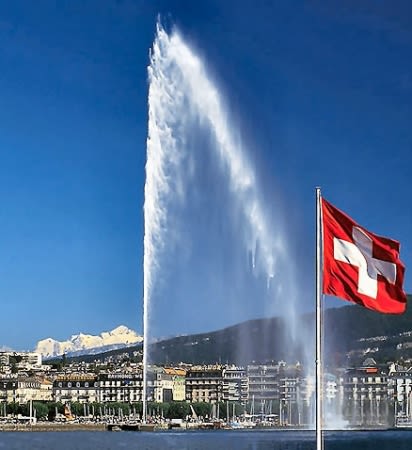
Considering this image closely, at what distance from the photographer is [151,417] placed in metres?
119

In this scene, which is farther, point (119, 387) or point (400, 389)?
point (119, 387)

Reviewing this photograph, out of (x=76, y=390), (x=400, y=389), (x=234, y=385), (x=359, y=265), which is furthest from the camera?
(x=76, y=390)

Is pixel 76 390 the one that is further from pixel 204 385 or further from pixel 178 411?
pixel 178 411

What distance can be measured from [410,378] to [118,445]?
3357 inches

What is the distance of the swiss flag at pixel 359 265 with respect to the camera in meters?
10.8

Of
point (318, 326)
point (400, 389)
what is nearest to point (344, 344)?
point (400, 389)

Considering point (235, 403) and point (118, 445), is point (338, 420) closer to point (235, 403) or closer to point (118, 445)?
point (235, 403)

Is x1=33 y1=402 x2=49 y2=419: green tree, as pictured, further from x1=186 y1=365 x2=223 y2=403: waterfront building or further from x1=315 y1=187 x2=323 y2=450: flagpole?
x1=315 y1=187 x2=323 y2=450: flagpole

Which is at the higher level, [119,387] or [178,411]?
[119,387]

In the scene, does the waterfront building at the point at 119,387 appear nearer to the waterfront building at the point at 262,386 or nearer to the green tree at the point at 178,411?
the waterfront building at the point at 262,386

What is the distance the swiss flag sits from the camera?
1081 cm

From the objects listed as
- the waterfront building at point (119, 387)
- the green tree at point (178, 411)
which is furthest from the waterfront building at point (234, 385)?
the green tree at point (178, 411)

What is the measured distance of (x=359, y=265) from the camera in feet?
35.7

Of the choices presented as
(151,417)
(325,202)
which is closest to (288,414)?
(151,417)
